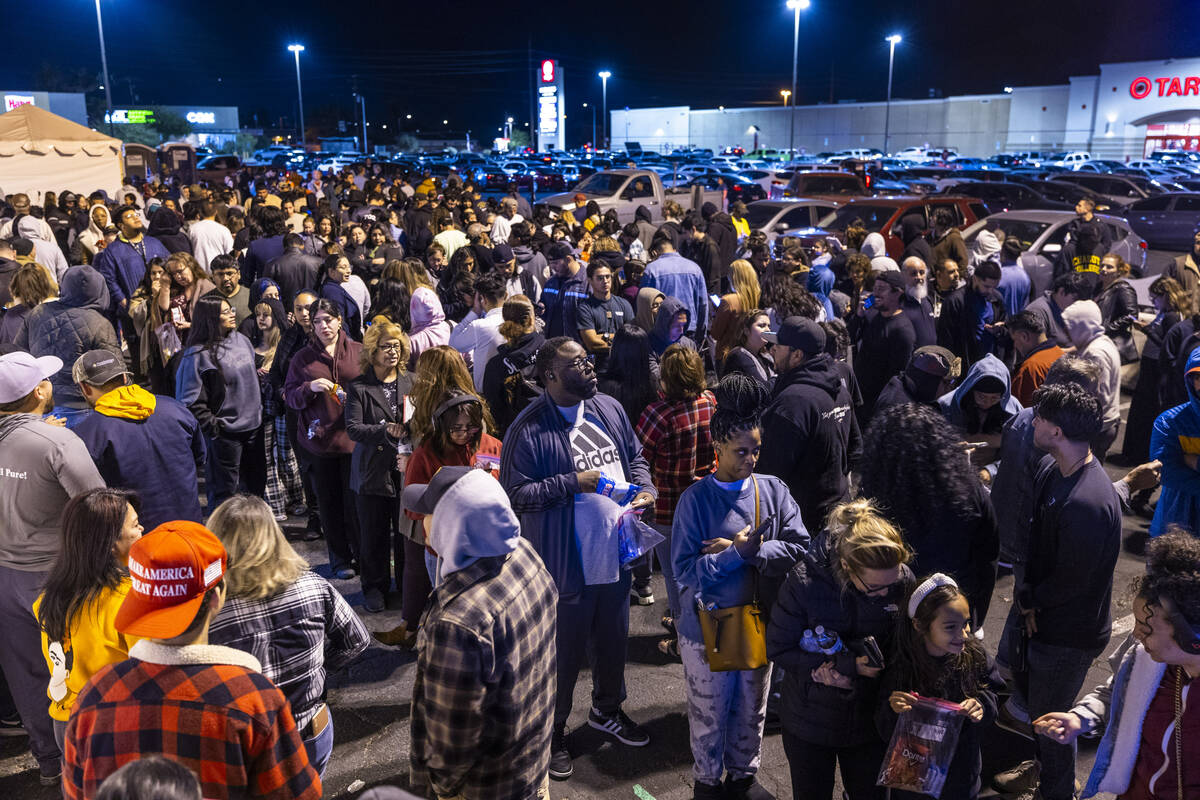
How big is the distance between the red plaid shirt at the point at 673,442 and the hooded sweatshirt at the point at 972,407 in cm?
136

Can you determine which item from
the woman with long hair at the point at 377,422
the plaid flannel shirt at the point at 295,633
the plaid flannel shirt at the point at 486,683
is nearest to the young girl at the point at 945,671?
the plaid flannel shirt at the point at 486,683

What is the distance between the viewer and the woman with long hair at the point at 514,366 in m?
6.12

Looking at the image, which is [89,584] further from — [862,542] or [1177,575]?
[1177,575]

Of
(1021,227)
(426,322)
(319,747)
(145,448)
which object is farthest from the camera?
(1021,227)

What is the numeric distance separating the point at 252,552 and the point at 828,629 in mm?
2062

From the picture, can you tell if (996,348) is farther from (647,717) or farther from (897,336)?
(647,717)

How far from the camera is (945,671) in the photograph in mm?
3033

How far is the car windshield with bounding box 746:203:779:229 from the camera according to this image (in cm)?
1681

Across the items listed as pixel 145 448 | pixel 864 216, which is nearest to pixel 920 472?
pixel 145 448

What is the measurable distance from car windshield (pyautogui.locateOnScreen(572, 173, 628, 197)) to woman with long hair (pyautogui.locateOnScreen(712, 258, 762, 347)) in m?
14.7

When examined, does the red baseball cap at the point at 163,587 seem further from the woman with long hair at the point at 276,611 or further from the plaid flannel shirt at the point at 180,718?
the woman with long hair at the point at 276,611

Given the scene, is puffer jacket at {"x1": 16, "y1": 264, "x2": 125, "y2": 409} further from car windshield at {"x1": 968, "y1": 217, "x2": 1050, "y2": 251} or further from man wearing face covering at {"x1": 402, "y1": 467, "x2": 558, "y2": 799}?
car windshield at {"x1": 968, "y1": 217, "x2": 1050, "y2": 251}

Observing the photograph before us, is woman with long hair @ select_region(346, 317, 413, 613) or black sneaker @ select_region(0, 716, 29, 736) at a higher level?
woman with long hair @ select_region(346, 317, 413, 613)

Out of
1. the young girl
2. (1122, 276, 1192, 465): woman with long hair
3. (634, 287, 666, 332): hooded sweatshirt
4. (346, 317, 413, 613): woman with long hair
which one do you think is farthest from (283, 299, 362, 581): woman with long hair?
(1122, 276, 1192, 465): woman with long hair
